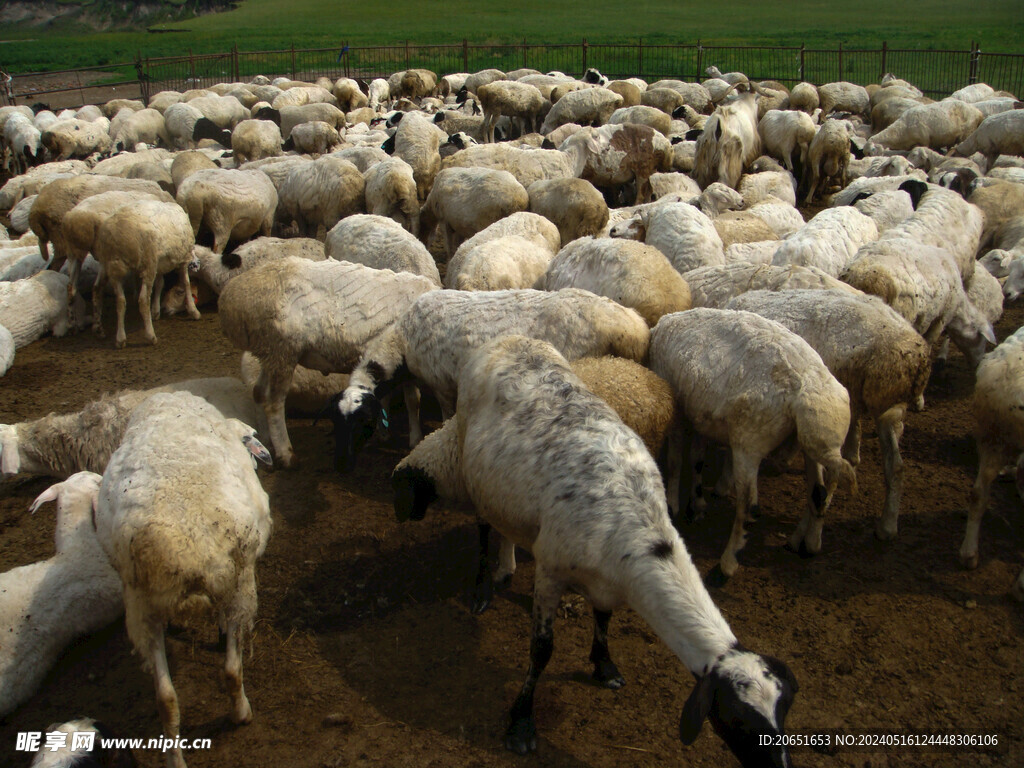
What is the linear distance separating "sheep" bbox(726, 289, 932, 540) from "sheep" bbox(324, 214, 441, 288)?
13.2 feet

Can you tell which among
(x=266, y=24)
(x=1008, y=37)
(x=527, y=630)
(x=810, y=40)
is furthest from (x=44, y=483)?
(x=266, y=24)

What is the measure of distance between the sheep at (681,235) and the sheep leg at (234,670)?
227 inches

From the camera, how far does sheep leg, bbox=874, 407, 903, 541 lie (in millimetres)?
5547

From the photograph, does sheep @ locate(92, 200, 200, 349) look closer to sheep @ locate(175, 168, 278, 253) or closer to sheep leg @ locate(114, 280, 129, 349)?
sheep leg @ locate(114, 280, 129, 349)

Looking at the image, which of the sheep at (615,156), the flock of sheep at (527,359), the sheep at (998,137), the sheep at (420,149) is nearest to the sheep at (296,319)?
the flock of sheep at (527,359)

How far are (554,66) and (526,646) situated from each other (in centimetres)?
3505

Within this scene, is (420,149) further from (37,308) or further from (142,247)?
(37,308)

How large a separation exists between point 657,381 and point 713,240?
136 inches

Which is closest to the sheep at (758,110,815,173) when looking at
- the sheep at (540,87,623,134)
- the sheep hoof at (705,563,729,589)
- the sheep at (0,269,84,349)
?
the sheep at (540,87,623,134)

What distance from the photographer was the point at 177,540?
3.70 metres

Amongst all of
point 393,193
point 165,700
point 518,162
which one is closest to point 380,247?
point 393,193

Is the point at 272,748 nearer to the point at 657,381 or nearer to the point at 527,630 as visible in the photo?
the point at 527,630

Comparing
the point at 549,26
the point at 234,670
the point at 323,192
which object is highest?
the point at 549,26

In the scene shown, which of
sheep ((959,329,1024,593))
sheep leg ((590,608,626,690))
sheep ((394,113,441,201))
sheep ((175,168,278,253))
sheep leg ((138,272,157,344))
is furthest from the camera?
sheep ((394,113,441,201))
